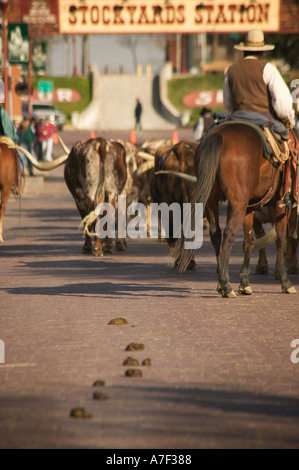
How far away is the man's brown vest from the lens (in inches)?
395

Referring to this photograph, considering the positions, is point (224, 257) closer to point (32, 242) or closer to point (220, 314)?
point (220, 314)

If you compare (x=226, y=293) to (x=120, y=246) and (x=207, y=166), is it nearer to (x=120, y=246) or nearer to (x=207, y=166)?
(x=207, y=166)

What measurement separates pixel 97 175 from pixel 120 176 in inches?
14.8

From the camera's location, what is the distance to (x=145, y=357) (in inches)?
285

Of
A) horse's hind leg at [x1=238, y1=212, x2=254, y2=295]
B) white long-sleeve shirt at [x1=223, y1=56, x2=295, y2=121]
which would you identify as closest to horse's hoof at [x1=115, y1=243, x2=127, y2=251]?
horse's hind leg at [x1=238, y1=212, x2=254, y2=295]

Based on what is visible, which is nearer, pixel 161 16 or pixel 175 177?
pixel 175 177

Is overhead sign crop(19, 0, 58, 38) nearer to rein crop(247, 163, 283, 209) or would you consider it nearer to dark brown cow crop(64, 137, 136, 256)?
dark brown cow crop(64, 137, 136, 256)

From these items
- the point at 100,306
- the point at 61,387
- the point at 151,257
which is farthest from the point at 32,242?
the point at 61,387
